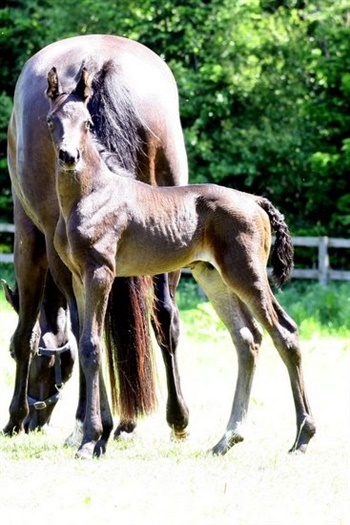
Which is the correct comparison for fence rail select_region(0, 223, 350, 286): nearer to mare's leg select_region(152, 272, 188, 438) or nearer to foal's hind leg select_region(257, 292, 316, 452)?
mare's leg select_region(152, 272, 188, 438)

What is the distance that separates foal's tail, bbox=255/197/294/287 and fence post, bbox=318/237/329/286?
41.3ft

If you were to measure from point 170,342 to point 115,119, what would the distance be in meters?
1.42

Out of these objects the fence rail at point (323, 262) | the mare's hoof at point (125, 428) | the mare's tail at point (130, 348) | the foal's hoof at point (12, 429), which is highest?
the mare's tail at point (130, 348)

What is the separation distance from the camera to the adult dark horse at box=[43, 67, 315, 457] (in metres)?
5.95

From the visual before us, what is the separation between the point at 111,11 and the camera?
22.9 metres

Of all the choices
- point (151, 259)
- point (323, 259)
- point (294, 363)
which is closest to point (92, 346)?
point (151, 259)

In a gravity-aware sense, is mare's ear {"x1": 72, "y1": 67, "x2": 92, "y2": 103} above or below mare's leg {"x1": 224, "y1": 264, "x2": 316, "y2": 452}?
above

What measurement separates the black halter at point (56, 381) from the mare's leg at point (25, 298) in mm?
132

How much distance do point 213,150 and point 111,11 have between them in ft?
10.9

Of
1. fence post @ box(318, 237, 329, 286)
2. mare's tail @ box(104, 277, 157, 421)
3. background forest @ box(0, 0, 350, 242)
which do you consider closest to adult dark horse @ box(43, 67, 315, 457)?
mare's tail @ box(104, 277, 157, 421)

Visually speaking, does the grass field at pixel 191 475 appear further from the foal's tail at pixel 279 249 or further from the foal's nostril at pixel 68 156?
the foal's nostril at pixel 68 156

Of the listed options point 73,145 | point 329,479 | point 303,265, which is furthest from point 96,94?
point 303,265

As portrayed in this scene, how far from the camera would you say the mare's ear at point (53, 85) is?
19.6 feet

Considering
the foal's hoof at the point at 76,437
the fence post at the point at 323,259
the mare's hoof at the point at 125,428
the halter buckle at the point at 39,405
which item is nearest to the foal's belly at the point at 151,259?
the foal's hoof at the point at 76,437
